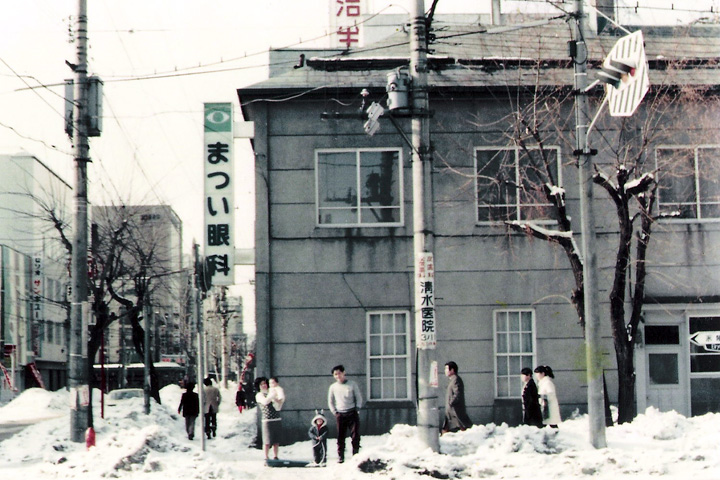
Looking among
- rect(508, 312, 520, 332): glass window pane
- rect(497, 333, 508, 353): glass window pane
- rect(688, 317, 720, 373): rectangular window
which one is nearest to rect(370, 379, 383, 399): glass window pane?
rect(497, 333, 508, 353): glass window pane

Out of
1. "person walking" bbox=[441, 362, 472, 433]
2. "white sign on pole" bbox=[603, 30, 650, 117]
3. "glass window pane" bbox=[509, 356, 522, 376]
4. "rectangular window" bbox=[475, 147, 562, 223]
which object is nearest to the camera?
"white sign on pole" bbox=[603, 30, 650, 117]

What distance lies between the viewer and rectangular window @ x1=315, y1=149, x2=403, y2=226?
2003 cm

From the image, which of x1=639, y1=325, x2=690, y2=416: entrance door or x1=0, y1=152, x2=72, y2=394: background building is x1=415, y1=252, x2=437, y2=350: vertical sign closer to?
x1=639, y1=325, x2=690, y2=416: entrance door

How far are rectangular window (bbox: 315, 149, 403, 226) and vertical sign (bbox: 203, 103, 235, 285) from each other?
78.0 inches

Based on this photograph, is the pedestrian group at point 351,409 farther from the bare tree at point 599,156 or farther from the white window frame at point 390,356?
the bare tree at point 599,156

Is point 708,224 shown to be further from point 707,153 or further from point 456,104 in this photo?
point 456,104

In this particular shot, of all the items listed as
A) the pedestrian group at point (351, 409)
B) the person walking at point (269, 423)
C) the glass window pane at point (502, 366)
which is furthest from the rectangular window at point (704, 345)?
the person walking at point (269, 423)

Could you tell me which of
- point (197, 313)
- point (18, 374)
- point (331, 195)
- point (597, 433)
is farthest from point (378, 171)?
point (18, 374)

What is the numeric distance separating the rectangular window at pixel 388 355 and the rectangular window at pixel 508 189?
3.00 m

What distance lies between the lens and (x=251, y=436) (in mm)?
22859

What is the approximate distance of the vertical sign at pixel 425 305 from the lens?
13.9 meters

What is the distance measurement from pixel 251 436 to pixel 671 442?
11576 mm

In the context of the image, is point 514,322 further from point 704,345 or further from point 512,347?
point 704,345

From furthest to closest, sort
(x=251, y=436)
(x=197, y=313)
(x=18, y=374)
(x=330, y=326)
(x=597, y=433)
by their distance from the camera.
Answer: (x=18, y=374) → (x=251, y=436) → (x=330, y=326) → (x=197, y=313) → (x=597, y=433)
